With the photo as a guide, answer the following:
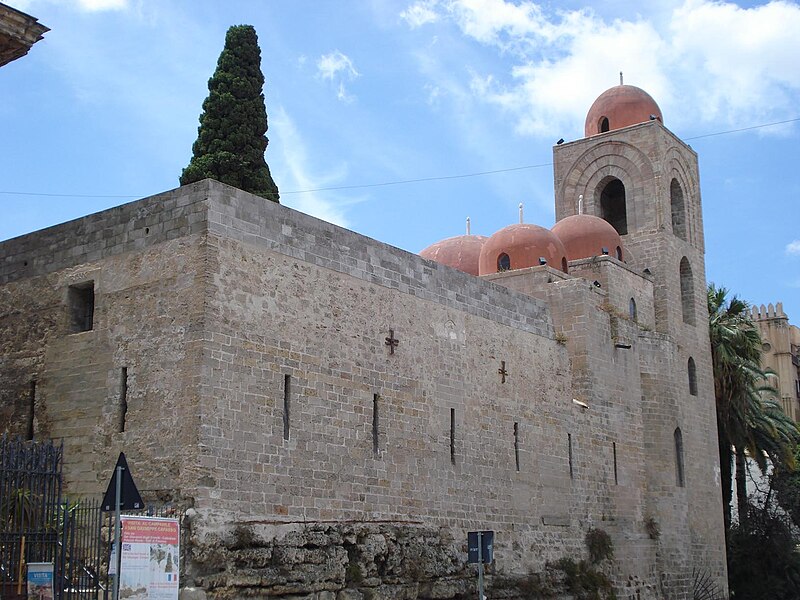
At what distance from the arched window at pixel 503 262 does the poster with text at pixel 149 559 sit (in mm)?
11968

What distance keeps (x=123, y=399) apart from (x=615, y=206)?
15.9 metres

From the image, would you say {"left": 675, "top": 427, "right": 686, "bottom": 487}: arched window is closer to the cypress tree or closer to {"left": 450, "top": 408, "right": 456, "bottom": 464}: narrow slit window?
{"left": 450, "top": 408, "right": 456, "bottom": 464}: narrow slit window

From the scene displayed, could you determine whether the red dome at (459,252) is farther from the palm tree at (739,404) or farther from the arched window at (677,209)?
the palm tree at (739,404)

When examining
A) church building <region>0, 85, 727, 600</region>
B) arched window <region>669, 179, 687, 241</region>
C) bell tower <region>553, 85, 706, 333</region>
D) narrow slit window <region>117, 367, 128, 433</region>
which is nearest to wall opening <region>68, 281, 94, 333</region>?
church building <region>0, 85, 727, 600</region>

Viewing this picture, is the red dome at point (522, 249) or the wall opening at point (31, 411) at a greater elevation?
the red dome at point (522, 249)

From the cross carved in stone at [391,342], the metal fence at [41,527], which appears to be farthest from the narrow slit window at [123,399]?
the cross carved in stone at [391,342]

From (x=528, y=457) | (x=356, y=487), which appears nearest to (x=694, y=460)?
(x=528, y=457)

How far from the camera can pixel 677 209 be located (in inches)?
959

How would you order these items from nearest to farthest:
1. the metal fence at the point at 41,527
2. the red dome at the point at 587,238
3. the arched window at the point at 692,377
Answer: the metal fence at the point at 41,527 < the red dome at the point at 587,238 < the arched window at the point at 692,377

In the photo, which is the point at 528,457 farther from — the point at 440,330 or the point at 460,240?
the point at 460,240

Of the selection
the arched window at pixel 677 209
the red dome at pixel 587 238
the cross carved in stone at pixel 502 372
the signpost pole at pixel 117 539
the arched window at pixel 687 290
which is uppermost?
the arched window at pixel 677 209

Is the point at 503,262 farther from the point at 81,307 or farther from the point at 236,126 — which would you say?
the point at 81,307

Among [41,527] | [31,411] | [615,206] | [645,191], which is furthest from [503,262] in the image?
[41,527]

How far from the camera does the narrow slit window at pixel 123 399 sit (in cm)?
1265
